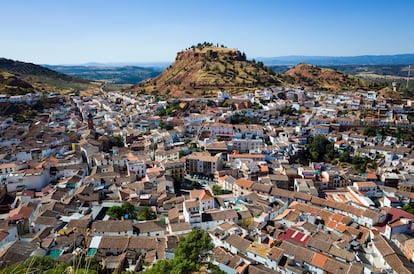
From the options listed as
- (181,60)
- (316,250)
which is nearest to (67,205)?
(316,250)

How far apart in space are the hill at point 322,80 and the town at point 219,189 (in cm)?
2536

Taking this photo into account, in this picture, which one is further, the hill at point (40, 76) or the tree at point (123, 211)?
the hill at point (40, 76)

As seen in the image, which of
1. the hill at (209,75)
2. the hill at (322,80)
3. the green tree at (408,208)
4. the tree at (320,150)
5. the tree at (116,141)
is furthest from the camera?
the hill at (322,80)

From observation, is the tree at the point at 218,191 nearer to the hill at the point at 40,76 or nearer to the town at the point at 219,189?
the town at the point at 219,189

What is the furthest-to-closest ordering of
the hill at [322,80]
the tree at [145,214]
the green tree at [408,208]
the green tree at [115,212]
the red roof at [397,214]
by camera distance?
the hill at [322,80] < the green tree at [408,208] < the red roof at [397,214] < the tree at [145,214] < the green tree at [115,212]

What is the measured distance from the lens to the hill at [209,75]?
66562 millimetres

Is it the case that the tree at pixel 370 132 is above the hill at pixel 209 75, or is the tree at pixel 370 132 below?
below

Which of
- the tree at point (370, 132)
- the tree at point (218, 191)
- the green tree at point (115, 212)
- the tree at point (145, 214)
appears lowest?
the tree at point (218, 191)

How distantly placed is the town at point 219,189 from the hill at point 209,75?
20019 mm

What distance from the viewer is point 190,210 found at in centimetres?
2042

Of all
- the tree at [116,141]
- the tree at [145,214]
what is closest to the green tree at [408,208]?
the tree at [145,214]

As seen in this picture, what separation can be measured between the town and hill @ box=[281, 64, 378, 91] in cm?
2536

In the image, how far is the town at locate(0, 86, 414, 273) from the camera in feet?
56.5

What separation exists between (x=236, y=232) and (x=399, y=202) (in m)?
13.9
